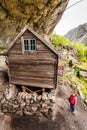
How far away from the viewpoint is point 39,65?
12508 millimetres

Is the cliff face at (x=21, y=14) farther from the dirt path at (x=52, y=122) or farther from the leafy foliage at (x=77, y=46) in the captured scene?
the dirt path at (x=52, y=122)

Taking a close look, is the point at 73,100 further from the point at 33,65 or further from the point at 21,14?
the point at 21,14

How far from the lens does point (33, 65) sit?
12.6 m

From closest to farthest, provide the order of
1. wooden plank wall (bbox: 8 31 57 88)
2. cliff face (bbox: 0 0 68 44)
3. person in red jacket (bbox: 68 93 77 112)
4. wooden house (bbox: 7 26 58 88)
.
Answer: wooden house (bbox: 7 26 58 88)
wooden plank wall (bbox: 8 31 57 88)
person in red jacket (bbox: 68 93 77 112)
cliff face (bbox: 0 0 68 44)

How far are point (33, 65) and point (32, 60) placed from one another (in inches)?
16.8

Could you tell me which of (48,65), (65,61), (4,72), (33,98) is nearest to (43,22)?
(65,61)

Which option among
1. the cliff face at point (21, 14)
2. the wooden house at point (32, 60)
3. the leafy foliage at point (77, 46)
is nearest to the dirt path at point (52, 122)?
the wooden house at point (32, 60)

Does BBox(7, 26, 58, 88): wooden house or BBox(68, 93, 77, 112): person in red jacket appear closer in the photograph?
BBox(7, 26, 58, 88): wooden house

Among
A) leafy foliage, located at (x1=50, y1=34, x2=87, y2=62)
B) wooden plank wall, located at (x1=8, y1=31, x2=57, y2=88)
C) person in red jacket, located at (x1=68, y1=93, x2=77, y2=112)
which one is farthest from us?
leafy foliage, located at (x1=50, y1=34, x2=87, y2=62)

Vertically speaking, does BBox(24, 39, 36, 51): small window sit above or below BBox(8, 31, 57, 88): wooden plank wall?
above

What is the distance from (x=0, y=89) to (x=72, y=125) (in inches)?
271

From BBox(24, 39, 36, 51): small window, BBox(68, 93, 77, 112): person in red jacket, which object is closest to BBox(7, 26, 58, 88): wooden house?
BBox(24, 39, 36, 51): small window

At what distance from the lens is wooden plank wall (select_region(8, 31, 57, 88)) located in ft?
39.7

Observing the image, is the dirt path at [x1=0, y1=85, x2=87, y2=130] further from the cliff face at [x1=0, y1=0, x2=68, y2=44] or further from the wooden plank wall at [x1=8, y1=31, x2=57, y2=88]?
the cliff face at [x1=0, y1=0, x2=68, y2=44]
